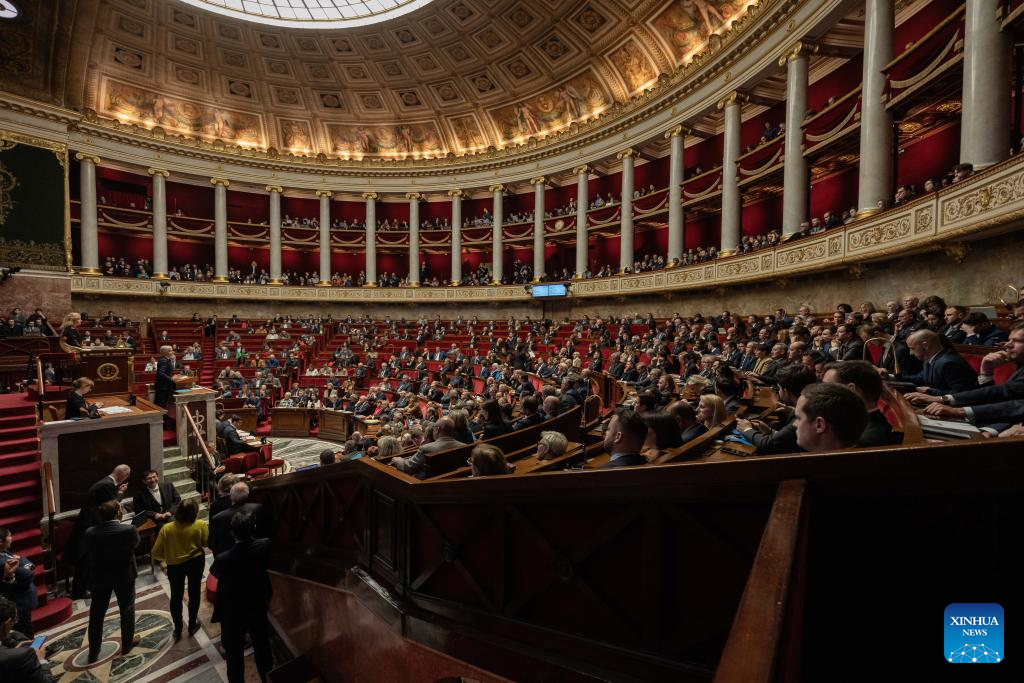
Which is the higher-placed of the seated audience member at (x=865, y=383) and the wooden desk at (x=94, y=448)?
the seated audience member at (x=865, y=383)

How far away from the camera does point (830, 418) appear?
1706 millimetres

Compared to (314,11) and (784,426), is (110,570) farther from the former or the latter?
(314,11)

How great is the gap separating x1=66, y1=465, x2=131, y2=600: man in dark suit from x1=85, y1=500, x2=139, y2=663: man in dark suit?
59cm

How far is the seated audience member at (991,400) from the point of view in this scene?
269 centimetres

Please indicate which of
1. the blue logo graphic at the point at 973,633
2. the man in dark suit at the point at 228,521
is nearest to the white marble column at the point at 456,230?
the man in dark suit at the point at 228,521

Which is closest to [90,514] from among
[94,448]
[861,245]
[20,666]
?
[94,448]

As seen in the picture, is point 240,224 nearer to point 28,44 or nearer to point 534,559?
point 28,44

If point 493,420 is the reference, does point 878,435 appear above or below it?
above

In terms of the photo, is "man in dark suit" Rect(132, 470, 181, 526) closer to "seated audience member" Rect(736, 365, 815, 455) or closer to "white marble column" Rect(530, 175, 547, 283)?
"seated audience member" Rect(736, 365, 815, 455)

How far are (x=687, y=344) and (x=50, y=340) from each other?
14339 mm

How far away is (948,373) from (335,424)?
14.1 m

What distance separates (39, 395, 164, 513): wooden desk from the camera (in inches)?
264

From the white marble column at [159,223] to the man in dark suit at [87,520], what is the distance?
20.9 metres

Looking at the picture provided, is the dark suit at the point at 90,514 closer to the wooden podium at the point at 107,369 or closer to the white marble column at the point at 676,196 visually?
the wooden podium at the point at 107,369
